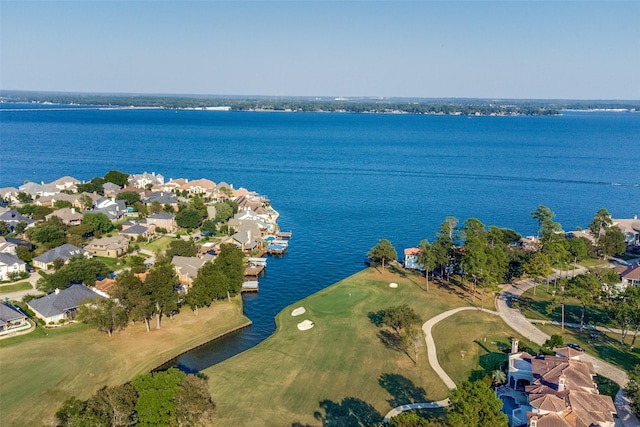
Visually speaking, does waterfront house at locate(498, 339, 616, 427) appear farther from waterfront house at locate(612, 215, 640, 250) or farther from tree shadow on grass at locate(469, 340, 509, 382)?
waterfront house at locate(612, 215, 640, 250)

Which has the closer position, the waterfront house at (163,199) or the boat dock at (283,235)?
the boat dock at (283,235)

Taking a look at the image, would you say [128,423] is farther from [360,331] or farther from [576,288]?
[576,288]

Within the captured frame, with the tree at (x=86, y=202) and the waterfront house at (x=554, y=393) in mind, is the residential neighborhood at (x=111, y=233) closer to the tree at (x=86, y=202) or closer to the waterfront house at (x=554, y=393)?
the tree at (x=86, y=202)

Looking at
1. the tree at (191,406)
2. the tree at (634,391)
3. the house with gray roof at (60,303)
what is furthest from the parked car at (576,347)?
the house with gray roof at (60,303)

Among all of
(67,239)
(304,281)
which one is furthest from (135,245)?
(304,281)

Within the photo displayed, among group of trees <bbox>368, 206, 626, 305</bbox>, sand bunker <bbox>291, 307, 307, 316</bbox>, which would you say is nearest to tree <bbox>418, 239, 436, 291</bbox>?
group of trees <bbox>368, 206, 626, 305</bbox>

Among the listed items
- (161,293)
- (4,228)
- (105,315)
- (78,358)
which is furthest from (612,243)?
(4,228)
